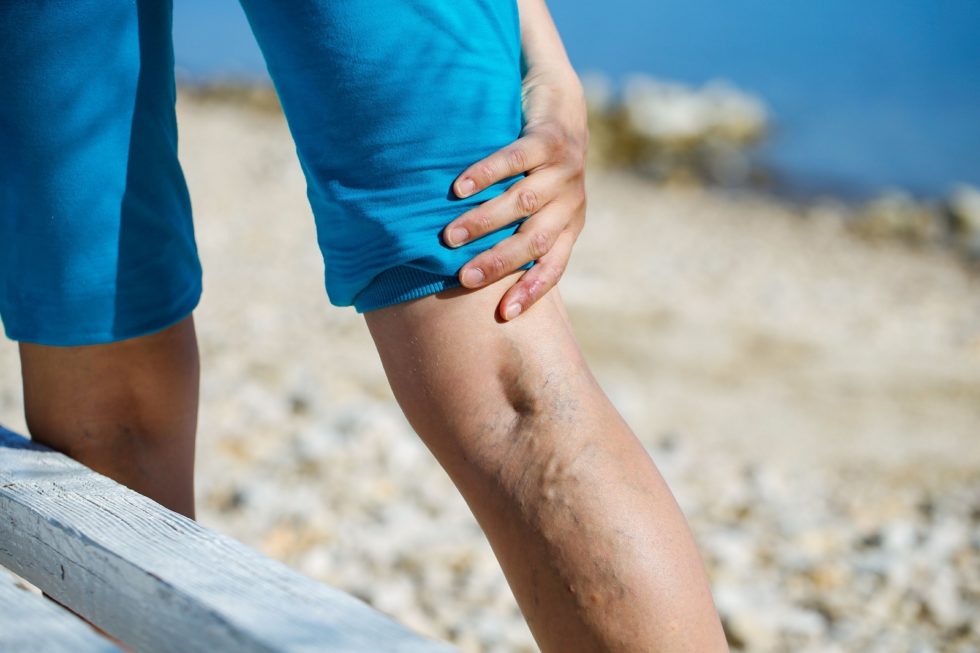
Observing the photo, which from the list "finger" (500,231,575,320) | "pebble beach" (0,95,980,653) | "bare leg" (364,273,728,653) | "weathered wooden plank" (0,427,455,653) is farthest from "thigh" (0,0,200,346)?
"pebble beach" (0,95,980,653)

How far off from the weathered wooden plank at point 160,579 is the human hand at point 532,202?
336 mm

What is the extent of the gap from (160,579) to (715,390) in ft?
9.28

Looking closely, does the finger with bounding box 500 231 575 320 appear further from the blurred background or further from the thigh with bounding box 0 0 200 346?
the blurred background

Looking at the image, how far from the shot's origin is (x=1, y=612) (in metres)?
0.87

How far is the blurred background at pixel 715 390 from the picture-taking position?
7.19 ft

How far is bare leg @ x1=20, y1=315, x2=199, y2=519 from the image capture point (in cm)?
130

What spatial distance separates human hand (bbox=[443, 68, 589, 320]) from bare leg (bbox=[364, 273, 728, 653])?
25mm

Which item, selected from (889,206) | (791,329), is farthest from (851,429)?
(889,206)

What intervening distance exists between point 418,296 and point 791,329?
11.6 feet

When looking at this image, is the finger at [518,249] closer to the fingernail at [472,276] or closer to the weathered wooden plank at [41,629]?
the fingernail at [472,276]

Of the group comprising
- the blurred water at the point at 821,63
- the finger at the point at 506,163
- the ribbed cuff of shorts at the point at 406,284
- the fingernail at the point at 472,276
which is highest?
the blurred water at the point at 821,63

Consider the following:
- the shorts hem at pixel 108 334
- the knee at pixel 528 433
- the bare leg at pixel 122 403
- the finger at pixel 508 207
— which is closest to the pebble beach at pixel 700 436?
the bare leg at pixel 122 403

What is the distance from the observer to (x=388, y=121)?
0.97 metres

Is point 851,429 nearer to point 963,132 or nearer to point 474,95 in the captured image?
point 474,95
